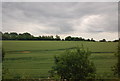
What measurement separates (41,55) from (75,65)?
2779 mm

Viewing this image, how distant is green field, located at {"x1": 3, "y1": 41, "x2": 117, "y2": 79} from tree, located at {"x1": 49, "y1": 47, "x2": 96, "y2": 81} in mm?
1389

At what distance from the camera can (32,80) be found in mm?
5594

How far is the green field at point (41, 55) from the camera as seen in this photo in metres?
6.55

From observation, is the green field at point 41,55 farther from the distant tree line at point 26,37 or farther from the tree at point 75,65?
the tree at point 75,65

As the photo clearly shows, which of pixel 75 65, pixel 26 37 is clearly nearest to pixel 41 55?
pixel 26 37

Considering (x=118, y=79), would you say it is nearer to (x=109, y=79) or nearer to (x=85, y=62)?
(x=109, y=79)

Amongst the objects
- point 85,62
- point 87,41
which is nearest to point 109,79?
point 85,62

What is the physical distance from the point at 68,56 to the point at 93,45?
2.76 meters

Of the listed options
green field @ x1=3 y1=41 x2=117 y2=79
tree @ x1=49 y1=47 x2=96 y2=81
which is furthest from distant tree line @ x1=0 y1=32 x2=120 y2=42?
tree @ x1=49 y1=47 x2=96 y2=81

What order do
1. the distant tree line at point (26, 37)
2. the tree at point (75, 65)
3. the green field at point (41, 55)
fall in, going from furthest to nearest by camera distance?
the distant tree line at point (26, 37)
the green field at point (41, 55)
the tree at point (75, 65)

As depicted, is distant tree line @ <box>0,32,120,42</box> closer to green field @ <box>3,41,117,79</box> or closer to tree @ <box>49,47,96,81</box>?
green field @ <box>3,41,117,79</box>

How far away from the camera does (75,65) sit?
4867 mm

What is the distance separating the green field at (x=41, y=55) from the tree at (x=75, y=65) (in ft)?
4.56

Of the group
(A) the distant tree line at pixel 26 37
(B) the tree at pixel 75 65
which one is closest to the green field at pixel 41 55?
(A) the distant tree line at pixel 26 37
